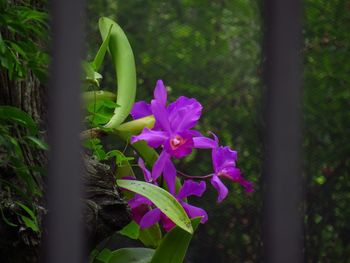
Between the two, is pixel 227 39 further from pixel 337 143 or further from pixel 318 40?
pixel 337 143

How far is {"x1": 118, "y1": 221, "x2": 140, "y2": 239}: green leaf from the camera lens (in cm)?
127

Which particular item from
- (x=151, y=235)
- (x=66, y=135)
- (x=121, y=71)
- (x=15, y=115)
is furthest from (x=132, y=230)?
(x=66, y=135)

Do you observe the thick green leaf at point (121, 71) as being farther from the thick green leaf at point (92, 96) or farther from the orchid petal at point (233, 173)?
the orchid petal at point (233, 173)

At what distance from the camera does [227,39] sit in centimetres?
255

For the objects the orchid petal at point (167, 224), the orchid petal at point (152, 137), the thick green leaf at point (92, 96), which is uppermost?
the thick green leaf at point (92, 96)

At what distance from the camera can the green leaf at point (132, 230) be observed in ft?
4.15

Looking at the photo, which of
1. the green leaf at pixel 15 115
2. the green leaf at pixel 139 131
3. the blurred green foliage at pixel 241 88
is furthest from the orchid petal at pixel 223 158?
the blurred green foliage at pixel 241 88

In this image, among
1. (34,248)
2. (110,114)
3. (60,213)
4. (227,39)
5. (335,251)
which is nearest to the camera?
(60,213)

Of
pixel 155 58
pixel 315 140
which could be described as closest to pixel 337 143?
pixel 315 140

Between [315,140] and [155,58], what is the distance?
613 mm

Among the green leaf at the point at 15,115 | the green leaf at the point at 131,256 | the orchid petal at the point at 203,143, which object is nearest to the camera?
the green leaf at the point at 15,115

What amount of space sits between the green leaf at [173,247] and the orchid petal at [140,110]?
0.31m

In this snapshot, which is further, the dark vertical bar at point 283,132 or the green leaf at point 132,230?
the green leaf at point 132,230

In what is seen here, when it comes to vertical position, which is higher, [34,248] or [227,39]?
[34,248]
